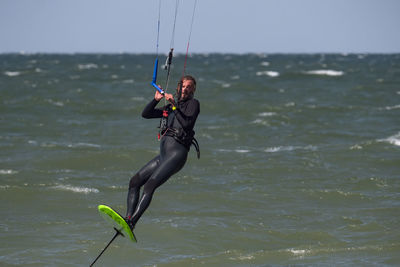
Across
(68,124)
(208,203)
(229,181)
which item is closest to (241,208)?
(208,203)

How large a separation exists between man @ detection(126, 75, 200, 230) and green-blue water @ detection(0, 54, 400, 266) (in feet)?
5.89

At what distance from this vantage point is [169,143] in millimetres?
7137

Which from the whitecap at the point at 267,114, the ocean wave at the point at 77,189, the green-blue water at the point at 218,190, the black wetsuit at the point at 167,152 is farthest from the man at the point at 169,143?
the whitecap at the point at 267,114

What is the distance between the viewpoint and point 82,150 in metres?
17.6

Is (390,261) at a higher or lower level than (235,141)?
higher

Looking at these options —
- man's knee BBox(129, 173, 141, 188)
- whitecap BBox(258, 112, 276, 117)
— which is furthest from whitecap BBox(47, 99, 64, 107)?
man's knee BBox(129, 173, 141, 188)

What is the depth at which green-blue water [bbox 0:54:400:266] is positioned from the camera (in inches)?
355

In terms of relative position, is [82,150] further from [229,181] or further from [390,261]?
[390,261]

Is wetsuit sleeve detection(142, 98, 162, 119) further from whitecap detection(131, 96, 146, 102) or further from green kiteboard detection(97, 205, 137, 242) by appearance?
whitecap detection(131, 96, 146, 102)

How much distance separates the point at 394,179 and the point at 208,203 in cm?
445

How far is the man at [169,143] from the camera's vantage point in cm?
702

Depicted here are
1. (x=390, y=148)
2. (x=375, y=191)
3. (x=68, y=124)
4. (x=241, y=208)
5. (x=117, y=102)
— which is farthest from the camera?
(x=117, y=102)

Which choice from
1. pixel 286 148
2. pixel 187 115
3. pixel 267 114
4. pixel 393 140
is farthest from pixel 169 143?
pixel 267 114

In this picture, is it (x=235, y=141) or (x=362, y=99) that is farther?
(x=362, y=99)
